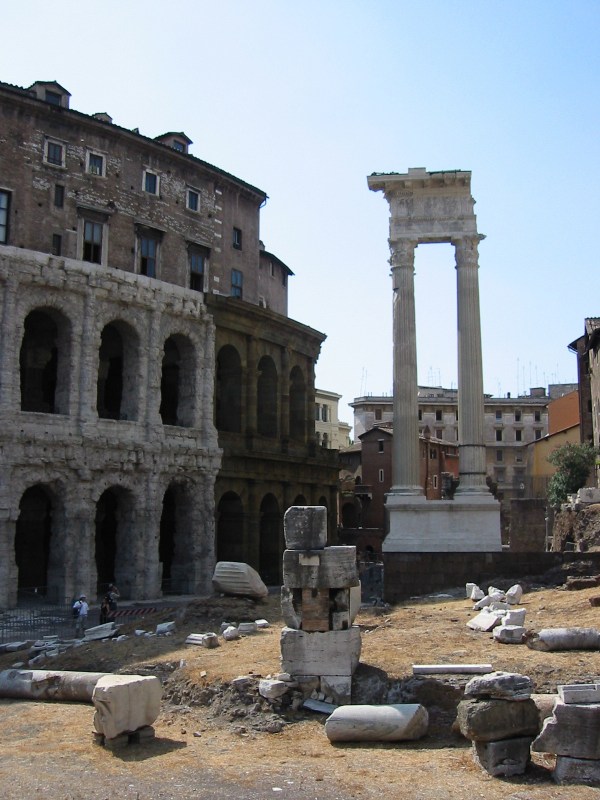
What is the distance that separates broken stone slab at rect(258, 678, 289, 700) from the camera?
13820 millimetres

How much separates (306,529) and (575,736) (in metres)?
5.71

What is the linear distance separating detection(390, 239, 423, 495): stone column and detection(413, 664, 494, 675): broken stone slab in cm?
1180

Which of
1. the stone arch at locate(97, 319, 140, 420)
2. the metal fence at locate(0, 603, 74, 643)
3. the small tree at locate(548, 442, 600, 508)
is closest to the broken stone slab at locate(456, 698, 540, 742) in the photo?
the metal fence at locate(0, 603, 74, 643)

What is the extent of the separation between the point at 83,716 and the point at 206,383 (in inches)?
820

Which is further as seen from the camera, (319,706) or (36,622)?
(36,622)

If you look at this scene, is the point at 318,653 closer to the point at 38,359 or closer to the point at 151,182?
the point at 38,359

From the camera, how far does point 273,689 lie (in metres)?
13.8

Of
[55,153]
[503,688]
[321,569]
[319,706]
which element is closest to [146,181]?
[55,153]

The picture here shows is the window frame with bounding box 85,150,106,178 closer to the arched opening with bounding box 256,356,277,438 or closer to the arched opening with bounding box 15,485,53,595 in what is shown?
the arched opening with bounding box 256,356,277,438

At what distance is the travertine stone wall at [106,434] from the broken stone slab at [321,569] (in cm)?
1559

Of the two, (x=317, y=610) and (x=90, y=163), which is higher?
(x=90, y=163)

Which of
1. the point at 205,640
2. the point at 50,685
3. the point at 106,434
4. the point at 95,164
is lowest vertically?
the point at 50,685

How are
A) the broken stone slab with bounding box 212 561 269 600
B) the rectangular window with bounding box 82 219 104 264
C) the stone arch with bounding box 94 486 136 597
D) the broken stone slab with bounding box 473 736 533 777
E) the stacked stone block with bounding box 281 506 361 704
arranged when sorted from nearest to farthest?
the broken stone slab with bounding box 473 736 533 777, the stacked stone block with bounding box 281 506 361 704, the broken stone slab with bounding box 212 561 269 600, the stone arch with bounding box 94 486 136 597, the rectangular window with bounding box 82 219 104 264

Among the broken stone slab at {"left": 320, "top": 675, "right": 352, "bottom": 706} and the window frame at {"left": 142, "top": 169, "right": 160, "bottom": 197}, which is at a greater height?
the window frame at {"left": 142, "top": 169, "right": 160, "bottom": 197}
